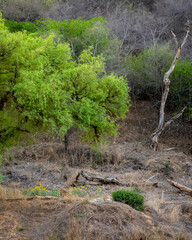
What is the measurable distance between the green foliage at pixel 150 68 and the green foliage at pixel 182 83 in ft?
3.23

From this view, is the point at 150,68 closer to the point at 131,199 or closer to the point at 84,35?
the point at 84,35

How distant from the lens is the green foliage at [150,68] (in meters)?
23.5

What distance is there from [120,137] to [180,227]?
1459cm

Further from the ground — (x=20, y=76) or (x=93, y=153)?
(x=20, y=76)

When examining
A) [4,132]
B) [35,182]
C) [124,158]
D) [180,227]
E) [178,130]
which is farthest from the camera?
[178,130]

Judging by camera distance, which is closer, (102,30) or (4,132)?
(4,132)

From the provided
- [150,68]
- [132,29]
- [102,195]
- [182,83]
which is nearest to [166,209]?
[102,195]

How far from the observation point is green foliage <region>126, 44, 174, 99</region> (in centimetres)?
2353

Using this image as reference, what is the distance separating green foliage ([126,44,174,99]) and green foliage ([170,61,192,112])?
3.23ft

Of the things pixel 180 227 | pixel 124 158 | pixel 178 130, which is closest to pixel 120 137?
pixel 178 130

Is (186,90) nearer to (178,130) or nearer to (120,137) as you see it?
(178,130)

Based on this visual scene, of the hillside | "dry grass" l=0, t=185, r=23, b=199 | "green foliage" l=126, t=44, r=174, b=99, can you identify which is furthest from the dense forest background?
"dry grass" l=0, t=185, r=23, b=199

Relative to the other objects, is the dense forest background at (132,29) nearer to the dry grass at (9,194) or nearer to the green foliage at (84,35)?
the green foliage at (84,35)

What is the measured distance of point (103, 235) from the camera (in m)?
6.61
